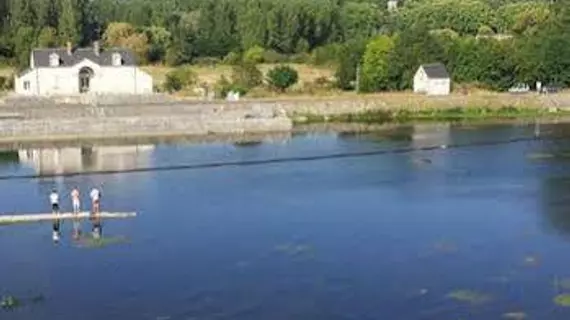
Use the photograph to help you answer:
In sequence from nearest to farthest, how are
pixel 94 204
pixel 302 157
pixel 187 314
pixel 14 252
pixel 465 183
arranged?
pixel 187 314
pixel 14 252
pixel 94 204
pixel 465 183
pixel 302 157

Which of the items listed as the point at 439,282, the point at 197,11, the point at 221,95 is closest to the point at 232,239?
the point at 439,282

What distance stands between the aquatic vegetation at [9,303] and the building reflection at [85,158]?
1095cm

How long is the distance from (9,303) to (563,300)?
281 inches

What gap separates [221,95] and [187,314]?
2685cm

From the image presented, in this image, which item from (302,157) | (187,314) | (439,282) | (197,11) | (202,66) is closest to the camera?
(187,314)

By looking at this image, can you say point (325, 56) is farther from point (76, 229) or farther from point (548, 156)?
point (76, 229)

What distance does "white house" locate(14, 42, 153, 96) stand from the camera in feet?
124

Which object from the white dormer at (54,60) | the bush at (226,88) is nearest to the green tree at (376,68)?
the bush at (226,88)

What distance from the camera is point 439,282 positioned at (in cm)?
1362

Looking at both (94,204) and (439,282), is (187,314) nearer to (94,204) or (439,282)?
(439,282)

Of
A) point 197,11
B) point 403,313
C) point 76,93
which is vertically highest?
point 197,11

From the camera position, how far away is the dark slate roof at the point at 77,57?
37616 mm

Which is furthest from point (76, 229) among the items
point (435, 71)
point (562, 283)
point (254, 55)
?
point (254, 55)

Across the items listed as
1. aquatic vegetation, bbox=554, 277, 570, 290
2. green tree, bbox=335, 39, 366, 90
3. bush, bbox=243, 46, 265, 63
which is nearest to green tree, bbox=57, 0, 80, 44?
bush, bbox=243, 46, 265, 63
